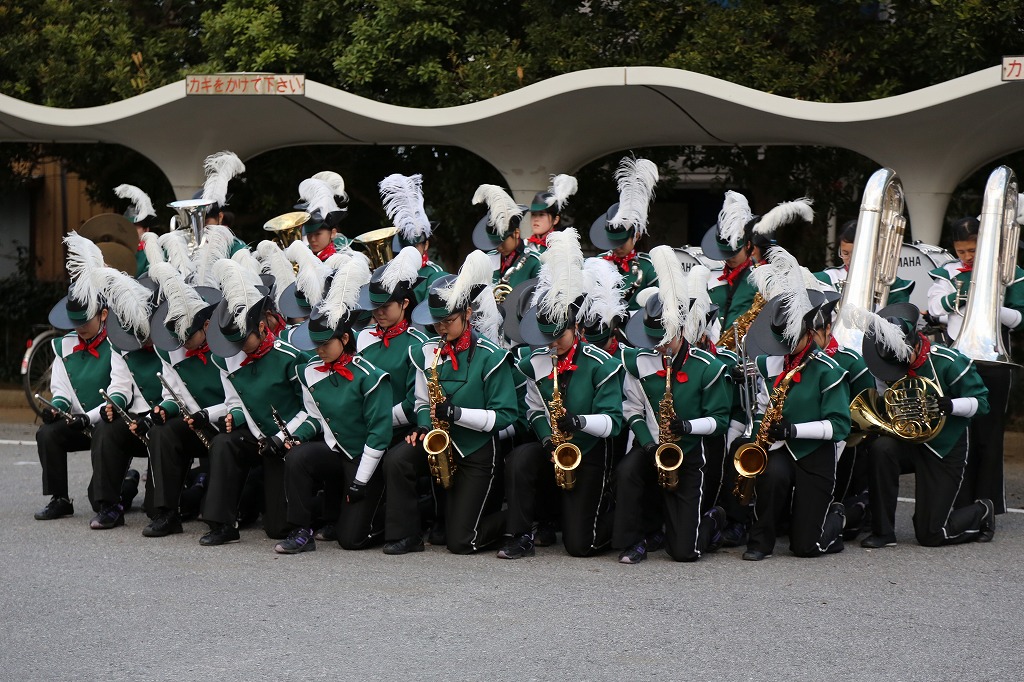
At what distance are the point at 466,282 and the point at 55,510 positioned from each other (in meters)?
3.09

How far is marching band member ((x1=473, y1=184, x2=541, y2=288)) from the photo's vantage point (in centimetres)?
1012

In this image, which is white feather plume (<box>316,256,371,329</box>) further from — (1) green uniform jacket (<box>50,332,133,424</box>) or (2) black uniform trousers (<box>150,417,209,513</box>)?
(1) green uniform jacket (<box>50,332,133,424</box>)

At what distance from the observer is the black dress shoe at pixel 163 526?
8.48m

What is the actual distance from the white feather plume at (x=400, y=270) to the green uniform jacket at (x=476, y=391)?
1.52 ft

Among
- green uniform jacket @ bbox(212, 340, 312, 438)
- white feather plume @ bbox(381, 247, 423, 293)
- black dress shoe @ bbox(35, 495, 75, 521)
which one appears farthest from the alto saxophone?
black dress shoe @ bbox(35, 495, 75, 521)

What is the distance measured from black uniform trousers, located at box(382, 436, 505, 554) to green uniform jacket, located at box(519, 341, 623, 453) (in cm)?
37

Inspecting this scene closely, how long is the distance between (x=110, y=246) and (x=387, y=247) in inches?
110

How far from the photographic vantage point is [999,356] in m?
8.73

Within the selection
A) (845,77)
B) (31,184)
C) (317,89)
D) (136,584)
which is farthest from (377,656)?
Answer: (31,184)

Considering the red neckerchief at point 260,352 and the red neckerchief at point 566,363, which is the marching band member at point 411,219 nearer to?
Answer: the red neckerchief at point 260,352

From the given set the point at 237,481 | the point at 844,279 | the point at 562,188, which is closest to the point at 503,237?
the point at 562,188

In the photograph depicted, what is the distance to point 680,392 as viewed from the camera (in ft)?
25.8

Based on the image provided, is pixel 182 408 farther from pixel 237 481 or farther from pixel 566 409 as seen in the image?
pixel 566 409

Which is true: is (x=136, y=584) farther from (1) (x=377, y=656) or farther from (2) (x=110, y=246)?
(2) (x=110, y=246)
